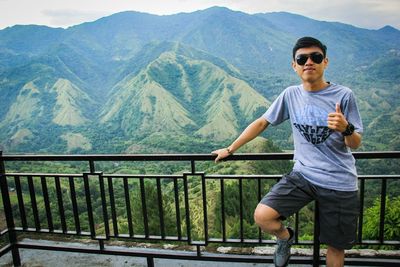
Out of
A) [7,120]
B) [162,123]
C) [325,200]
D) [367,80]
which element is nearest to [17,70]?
[7,120]

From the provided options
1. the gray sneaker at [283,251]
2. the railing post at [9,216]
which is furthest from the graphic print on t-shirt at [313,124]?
the railing post at [9,216]

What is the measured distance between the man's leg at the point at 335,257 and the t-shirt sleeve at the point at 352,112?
2.79ft

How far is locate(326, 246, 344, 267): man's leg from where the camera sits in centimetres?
213

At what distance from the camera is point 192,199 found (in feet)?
116

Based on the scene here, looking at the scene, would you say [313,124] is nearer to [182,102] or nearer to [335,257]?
[335,257]

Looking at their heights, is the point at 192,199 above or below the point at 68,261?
below

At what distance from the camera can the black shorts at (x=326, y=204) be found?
6.55 ft

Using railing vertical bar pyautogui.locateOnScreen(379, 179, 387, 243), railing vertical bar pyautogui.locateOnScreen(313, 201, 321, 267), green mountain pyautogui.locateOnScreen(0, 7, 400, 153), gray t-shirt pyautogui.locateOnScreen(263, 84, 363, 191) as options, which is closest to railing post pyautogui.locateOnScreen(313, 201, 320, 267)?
railing vertical bar pyautogui.locateOnScreen(313, 201, 321, 267)

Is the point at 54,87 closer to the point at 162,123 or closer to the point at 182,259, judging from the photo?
the point at 162,123

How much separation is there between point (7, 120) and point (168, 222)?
137m

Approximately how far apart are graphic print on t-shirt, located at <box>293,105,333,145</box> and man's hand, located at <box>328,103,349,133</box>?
164mm

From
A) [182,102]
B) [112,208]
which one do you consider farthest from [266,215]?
[182,102]

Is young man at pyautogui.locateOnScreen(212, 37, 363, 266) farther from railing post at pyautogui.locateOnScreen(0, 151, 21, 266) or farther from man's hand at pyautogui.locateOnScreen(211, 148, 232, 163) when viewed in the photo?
railing post at pyautogui.locateOnScreen(0, 151, 21, 266)

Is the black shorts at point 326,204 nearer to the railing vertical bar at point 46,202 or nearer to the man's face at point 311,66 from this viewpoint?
the man's face at point 311,66
